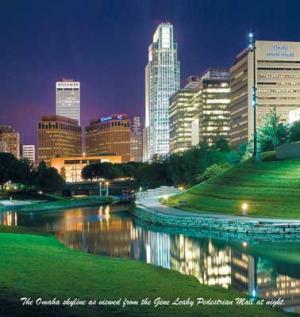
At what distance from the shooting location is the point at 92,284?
20766mm

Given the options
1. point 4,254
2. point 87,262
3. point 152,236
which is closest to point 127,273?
point 87,262

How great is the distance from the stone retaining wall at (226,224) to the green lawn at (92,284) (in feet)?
58.1

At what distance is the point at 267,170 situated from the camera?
56938 millimetres

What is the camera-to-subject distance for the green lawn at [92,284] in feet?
55.0

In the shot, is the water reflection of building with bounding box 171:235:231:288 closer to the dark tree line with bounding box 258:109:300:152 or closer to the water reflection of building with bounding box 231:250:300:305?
the water reflection of building with bounding box 231:250:300:305

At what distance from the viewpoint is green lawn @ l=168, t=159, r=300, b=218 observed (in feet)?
160

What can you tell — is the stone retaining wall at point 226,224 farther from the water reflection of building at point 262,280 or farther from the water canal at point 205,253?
the water reflection of building at point 262,280

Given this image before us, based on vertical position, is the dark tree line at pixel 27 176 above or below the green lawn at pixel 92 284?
above

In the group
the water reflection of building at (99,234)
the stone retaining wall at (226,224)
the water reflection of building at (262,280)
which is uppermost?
the stone retaining wall at (226,224)

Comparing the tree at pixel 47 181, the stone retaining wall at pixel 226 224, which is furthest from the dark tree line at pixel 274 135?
the tree at pixel 47 181

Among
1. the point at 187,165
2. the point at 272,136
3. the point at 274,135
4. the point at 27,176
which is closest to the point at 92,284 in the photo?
the point at 274,135

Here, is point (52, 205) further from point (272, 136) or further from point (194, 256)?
point (194, 256)

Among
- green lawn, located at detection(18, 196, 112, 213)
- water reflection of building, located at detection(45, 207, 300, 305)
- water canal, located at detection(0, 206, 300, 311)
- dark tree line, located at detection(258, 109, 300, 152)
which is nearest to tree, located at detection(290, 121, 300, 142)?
dark tree line, located at detection(258, 109, 300, 152)

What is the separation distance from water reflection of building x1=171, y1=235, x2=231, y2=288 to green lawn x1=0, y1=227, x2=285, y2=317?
2.31m
